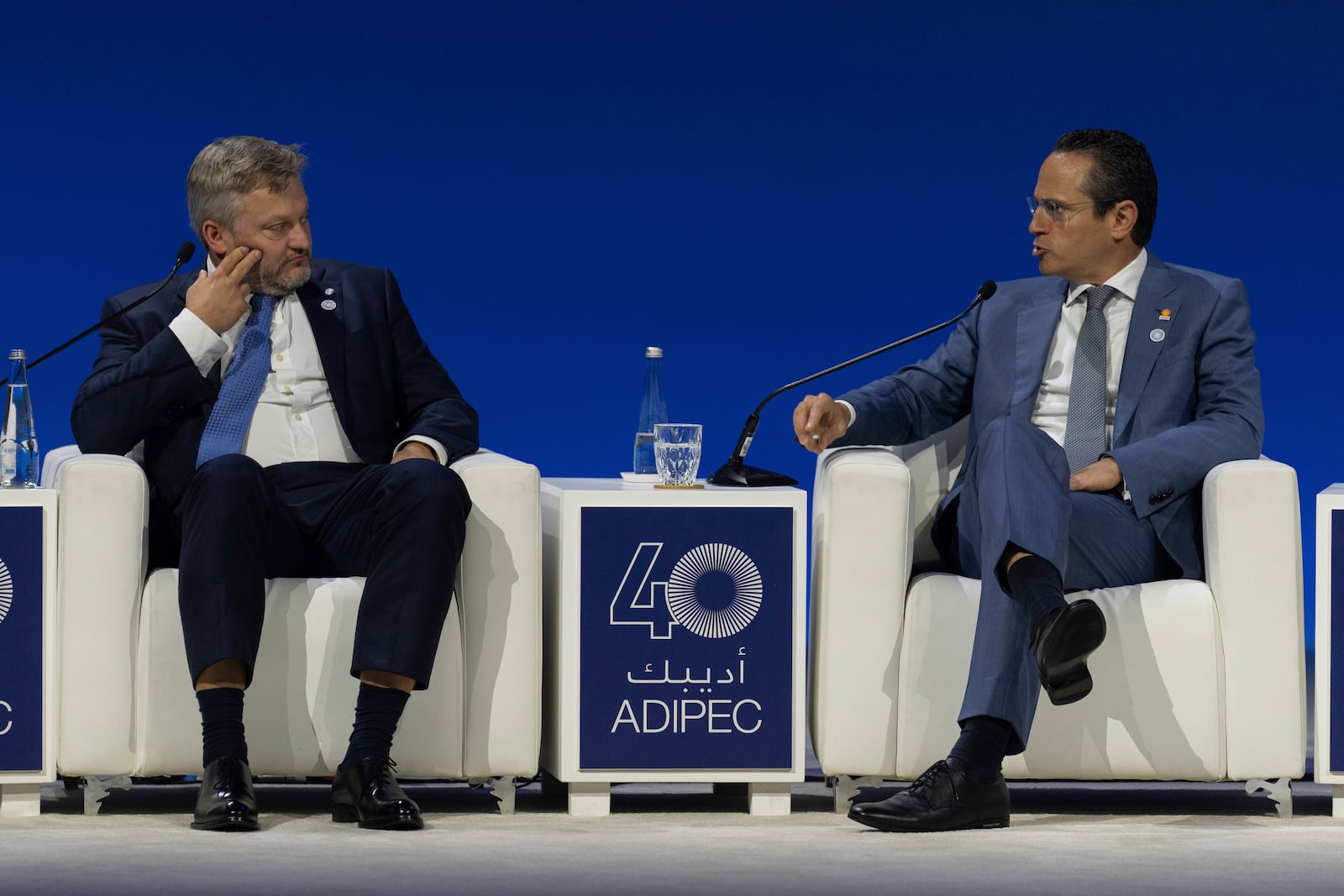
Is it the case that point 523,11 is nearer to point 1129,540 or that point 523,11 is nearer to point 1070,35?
point 1070,35

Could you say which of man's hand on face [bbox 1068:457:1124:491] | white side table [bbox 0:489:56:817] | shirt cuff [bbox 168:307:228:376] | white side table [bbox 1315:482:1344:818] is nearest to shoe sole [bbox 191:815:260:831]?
white side table [bbox 0:489:56:817]

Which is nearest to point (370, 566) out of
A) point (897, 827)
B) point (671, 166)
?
point (897, 827)

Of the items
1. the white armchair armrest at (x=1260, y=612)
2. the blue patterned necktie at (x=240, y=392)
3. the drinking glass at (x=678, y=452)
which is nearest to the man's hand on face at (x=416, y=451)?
the blue patterned necktie at (x=240, y=392)

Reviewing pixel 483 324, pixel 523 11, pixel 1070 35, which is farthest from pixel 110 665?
pixel 1070 35

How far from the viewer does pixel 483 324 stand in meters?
5.43

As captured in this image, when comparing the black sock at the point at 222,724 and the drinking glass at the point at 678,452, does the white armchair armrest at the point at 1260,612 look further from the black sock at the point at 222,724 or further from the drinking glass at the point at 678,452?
the black sock at the point at 222,724

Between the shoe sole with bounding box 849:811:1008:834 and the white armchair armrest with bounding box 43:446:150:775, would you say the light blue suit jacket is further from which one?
the white armchair armrest with bounding box 43:446:150:775

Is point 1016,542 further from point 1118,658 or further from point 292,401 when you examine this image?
point 292,401

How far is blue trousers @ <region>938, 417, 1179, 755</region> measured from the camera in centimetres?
274

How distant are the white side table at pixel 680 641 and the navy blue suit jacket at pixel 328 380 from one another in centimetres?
38

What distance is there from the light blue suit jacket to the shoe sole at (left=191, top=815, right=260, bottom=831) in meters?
1.18

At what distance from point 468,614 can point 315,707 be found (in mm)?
276

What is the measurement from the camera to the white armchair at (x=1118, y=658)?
9.69 feet

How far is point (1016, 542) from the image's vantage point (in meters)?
2.75
